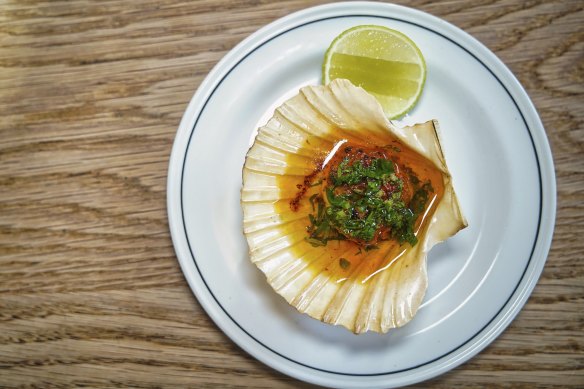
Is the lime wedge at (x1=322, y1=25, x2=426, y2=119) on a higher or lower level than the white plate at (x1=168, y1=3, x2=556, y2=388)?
higher

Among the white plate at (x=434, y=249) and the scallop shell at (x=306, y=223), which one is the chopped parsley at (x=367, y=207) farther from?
the white plate at (x=434, y=249)

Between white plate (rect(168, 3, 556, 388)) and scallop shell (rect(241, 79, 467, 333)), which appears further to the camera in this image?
white plate (rect(168, 3, 556, 388))

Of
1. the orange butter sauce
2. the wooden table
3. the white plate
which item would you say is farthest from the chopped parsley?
the wooden table

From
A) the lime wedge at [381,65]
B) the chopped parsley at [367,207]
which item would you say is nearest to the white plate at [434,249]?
the lime wedge at [381,65]

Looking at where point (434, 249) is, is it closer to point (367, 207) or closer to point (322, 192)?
point (367, 207)

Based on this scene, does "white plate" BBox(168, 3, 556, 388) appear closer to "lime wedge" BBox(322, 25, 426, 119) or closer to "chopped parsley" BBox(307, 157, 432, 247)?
"lime wedge" BBox(322, 25, 426, 119)

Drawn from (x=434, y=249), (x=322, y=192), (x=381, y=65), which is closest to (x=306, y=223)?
(x=322, y=192)

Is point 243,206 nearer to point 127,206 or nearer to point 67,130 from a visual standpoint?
point 127,206
